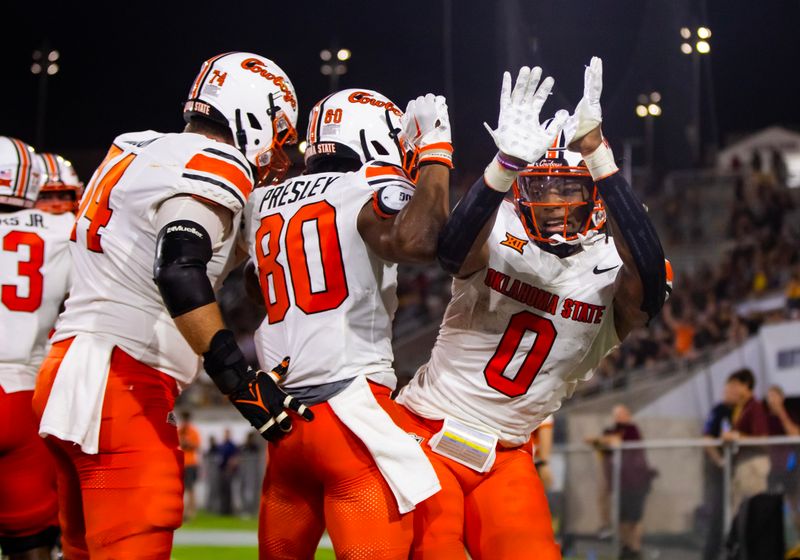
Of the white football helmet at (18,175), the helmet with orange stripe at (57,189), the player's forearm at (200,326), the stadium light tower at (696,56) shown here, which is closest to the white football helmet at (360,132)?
the player's forearm at (200,326)

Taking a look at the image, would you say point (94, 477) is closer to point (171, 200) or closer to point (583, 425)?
point (171, 200)

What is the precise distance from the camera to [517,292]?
137 inches

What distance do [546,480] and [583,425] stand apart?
454 cm

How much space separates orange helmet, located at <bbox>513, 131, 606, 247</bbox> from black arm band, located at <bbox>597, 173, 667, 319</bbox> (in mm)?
244

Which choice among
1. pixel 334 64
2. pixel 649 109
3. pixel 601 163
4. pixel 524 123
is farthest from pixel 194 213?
pixel 334 64

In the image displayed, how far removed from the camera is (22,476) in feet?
14.4

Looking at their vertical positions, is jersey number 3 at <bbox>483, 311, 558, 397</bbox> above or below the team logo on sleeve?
below

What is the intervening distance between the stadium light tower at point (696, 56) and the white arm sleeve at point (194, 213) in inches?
322

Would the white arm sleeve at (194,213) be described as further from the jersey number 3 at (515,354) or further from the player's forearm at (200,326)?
the jersey number 3 at (515,354)

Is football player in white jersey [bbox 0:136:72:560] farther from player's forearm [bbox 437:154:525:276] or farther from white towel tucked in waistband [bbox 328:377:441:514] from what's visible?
Result: player's forearm [bbox 437:154:525:276]

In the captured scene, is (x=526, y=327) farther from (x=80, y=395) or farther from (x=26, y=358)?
(x=26, y=358)

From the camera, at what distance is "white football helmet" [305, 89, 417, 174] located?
344 cm

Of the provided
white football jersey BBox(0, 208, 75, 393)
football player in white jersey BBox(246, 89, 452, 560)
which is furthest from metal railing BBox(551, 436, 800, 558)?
white football jersey BBox(0, 208, 75, 393)

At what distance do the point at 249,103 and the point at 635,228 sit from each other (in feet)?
4.53
